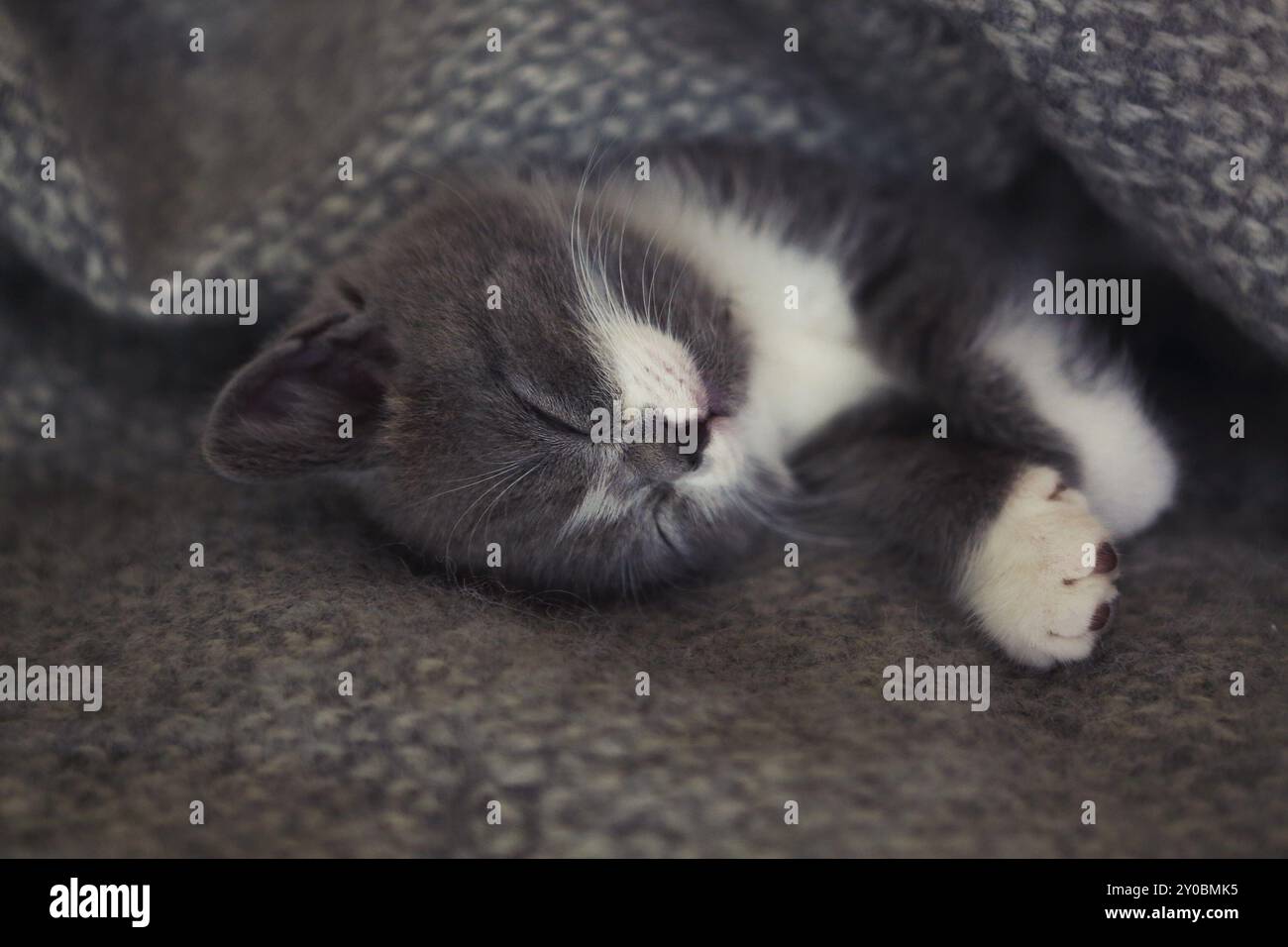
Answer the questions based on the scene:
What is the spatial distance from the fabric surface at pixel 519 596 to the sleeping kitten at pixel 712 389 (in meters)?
0.06

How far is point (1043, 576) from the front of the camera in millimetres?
981

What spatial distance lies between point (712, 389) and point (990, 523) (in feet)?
1.11

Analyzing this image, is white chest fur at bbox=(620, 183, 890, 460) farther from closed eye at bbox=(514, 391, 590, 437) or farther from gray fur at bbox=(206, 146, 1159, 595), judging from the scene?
closed eye at bbox=(514, 391, 590, 437)

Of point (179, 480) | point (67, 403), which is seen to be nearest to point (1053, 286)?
point (179, 480)

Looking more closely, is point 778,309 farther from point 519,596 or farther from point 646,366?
point 519,596

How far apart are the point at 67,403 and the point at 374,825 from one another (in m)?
0.85

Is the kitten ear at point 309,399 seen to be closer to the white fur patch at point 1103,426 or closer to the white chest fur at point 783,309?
the white chest fur at point 783,309

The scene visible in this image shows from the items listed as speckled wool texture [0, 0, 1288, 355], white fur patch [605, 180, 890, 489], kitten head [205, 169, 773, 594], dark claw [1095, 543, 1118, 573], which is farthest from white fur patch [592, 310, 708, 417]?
dark claw [1095, 543, 1118, 573]

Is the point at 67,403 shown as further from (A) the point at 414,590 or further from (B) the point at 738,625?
(B) the point at 738,625

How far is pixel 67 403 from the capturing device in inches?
49.9

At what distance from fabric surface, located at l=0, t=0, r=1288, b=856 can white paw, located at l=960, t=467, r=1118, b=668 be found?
0.09ft

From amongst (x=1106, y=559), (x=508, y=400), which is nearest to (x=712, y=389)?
(x=508, y=400)

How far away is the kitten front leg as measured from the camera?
3.08 ft

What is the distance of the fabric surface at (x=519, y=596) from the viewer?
739mm
